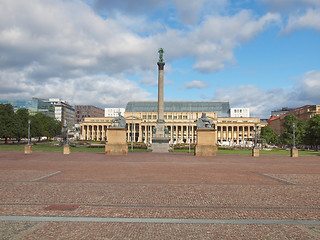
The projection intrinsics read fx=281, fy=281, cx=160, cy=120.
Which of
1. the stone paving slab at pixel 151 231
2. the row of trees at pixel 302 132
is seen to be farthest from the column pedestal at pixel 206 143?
the row of trees at pixel 302 132

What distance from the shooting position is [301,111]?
13600 centimetres

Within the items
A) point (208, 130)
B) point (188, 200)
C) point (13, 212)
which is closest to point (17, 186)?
point (13, 212)

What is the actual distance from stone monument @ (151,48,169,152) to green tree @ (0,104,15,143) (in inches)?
1694

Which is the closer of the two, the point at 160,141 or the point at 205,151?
the point at 205,151

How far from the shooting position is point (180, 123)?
6043 inches

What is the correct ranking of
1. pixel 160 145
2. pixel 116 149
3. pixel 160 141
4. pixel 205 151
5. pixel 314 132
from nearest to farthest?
1. pixel 205 151
2. pixel 116 149
3. pixel 160 145
4. pixel 160 141
5. pixel 314 132

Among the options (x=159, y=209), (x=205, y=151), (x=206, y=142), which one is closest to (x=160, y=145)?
(x=206, y=142)

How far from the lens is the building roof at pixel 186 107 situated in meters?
169

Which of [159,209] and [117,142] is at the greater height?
[117,142]

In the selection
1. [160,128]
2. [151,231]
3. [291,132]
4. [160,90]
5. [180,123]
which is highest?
[160,90]

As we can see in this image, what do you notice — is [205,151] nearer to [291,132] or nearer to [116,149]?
[116,149]

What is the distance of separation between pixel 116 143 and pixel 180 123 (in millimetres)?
117371

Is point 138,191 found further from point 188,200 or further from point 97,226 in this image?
point 97,226

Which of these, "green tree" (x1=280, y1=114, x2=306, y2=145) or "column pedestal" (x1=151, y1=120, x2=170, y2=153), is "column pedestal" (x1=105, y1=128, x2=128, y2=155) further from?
"green tree" (x1=280, y1=114, x2=306, y2=145)
